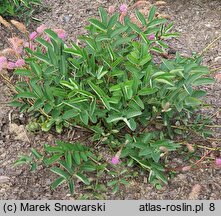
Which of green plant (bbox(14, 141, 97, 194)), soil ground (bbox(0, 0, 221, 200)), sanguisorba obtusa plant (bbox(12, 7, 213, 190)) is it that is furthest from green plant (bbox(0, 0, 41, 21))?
green plant (bbox(14, 141, 97, 194))

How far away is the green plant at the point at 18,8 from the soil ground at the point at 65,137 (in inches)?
4.0

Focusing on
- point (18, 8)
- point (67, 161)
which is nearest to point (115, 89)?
point (67, 161)

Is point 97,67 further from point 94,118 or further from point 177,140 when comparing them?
point 177,140

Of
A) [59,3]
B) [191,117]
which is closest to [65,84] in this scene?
[191,117]

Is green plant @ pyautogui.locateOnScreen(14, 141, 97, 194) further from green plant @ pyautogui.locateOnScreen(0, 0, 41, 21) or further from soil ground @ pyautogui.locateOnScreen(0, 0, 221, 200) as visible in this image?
green plant @ pyautogui.locateOnScreen(0, 0, 41, 21)

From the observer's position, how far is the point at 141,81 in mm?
2562

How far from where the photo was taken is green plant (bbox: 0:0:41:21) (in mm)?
3381

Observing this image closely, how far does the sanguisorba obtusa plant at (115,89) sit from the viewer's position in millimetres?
2480

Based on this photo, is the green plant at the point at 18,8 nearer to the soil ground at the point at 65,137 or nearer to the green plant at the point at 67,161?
the soil ground at the point at 65,137

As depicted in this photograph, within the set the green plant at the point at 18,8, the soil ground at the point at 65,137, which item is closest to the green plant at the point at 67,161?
the soil ground at the point at 65,137

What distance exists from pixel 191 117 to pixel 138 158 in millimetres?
489

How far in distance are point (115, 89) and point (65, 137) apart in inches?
17.7

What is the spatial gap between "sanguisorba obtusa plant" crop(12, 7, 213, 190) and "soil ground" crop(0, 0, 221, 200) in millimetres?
106

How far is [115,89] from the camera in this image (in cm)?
248
